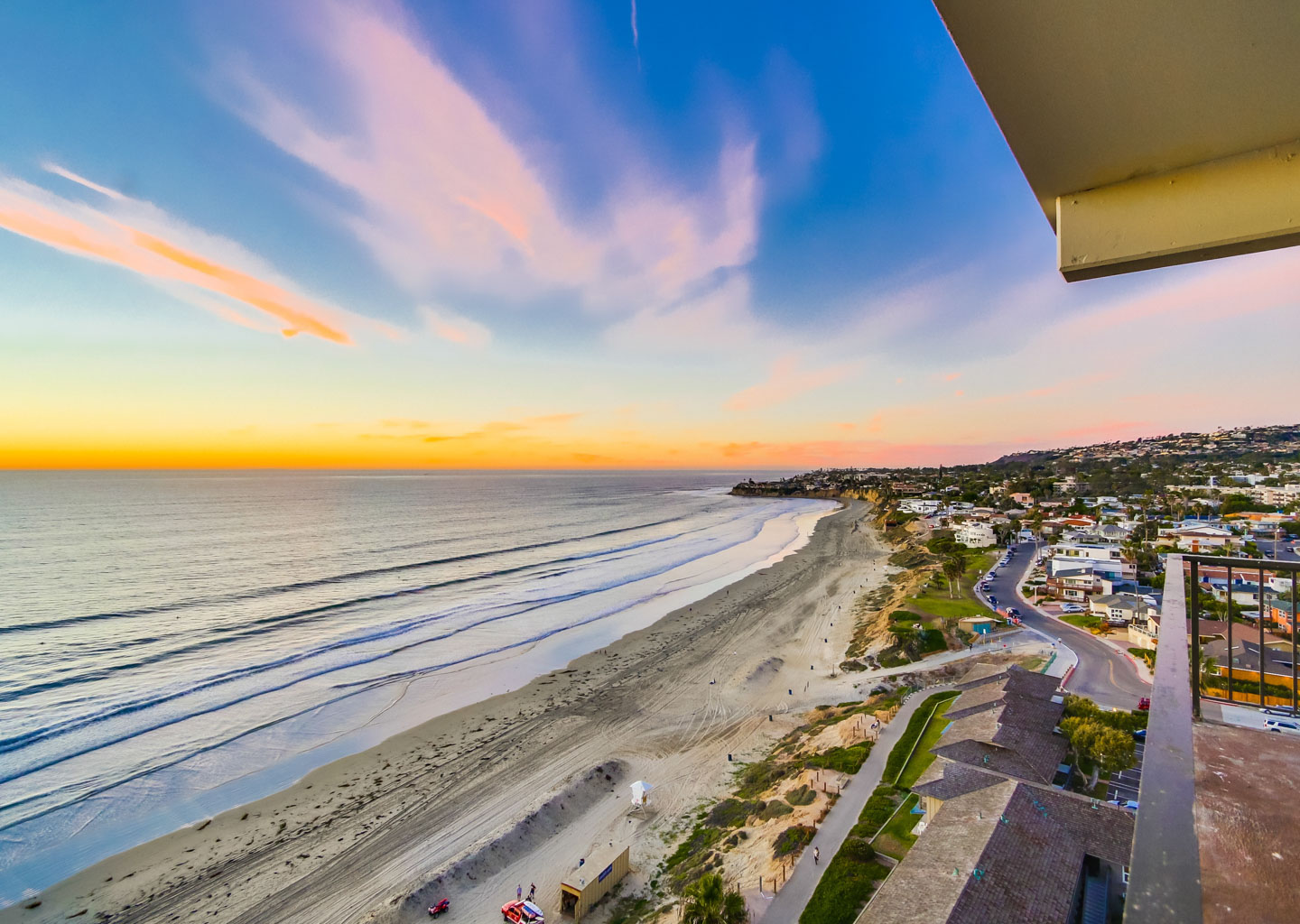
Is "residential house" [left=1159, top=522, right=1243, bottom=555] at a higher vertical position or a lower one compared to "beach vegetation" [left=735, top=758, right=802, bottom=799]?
higher

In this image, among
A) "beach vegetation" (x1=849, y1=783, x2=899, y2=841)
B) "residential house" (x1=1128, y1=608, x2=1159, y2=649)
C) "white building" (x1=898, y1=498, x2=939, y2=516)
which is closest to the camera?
"beach vegetation" (x1=849, y1=783, x2=899, y2=841)

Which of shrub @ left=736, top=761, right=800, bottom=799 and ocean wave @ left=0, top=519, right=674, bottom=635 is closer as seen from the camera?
shrub @ left=736, top=761, right=800, bottom=799

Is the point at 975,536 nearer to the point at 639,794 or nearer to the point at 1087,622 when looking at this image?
the point at 1087,622

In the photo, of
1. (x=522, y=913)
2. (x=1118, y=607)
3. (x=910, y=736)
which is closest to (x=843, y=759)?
(x=910, y=736)

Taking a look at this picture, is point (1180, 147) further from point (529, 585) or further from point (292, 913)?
point (529, 585)

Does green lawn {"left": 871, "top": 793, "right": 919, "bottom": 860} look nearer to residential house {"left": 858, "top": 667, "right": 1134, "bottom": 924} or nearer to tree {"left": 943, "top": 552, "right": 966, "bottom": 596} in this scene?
residential house {"left": 858, "top": 667, "right": 1134, "bottom": 924}

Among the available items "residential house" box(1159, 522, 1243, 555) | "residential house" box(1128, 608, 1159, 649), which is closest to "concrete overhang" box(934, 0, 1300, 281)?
"residential house" box(1128, 608, 1159, 649)

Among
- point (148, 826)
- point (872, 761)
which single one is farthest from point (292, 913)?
point (872, 761)
